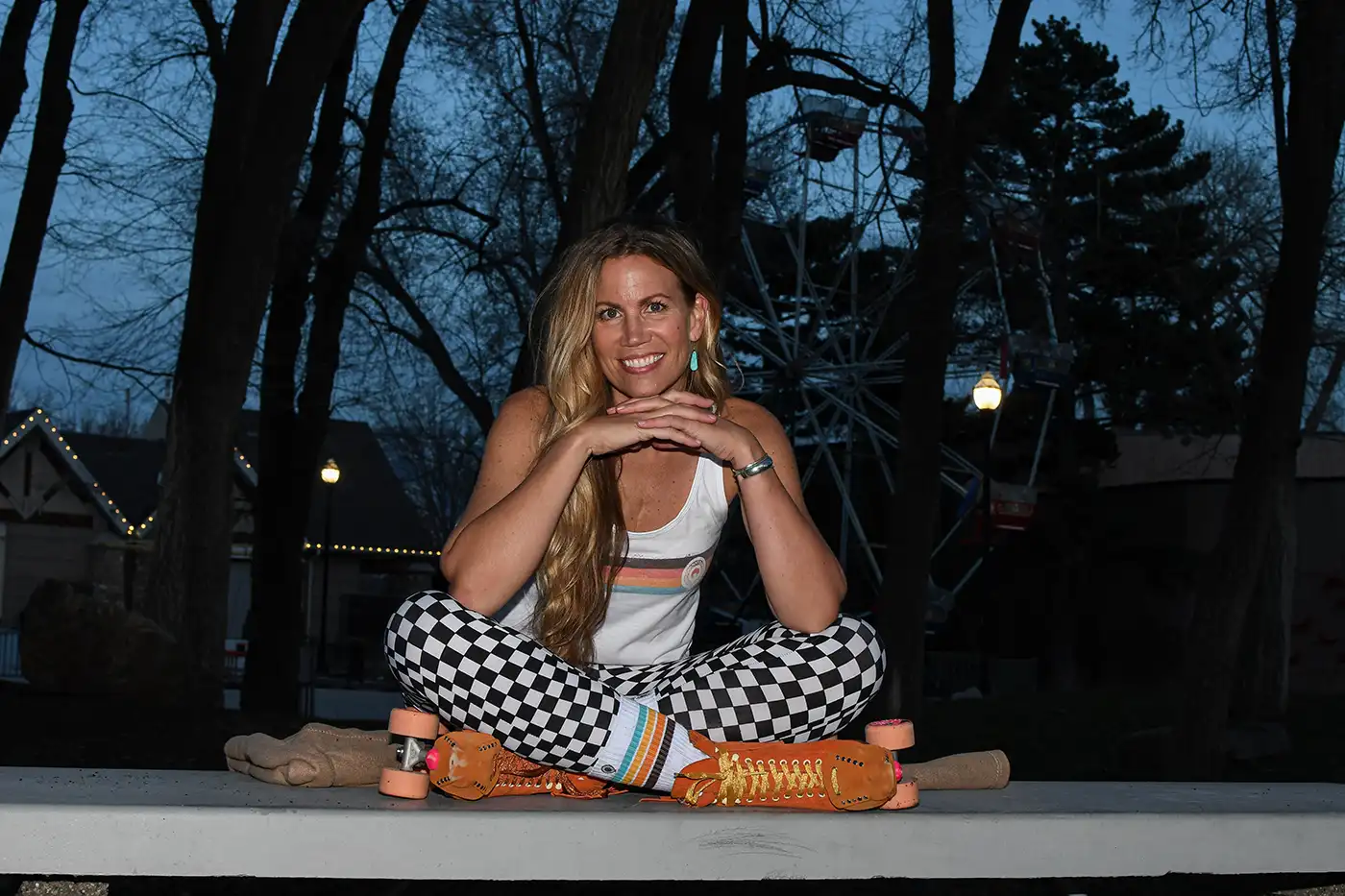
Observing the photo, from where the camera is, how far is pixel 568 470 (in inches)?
114

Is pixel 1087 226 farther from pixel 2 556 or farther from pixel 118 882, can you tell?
pixel 2 556

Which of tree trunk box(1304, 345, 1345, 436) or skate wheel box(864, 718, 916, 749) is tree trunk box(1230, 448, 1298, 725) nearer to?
skate wheel box(864, 718, 916, 749)

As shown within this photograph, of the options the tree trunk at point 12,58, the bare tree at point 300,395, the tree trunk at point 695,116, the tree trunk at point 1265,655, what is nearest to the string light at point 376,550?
the bare tree at point 300,395

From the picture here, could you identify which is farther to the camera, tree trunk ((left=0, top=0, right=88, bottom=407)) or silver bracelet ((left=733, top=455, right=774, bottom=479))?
tree trunk ((left=0, top=0, right=88, bottom=407))

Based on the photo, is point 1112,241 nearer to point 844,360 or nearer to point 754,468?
point 844,360

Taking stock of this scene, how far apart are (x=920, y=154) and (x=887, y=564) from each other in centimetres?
379

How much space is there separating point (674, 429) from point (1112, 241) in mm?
16424

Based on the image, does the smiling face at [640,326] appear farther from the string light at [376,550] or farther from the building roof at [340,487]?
the string light at [376,550]

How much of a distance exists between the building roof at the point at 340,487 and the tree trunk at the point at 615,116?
26.8 m

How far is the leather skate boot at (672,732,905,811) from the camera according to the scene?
8.61 ft

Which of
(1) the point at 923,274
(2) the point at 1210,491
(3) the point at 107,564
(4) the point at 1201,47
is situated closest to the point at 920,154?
(1) the point at 923,274

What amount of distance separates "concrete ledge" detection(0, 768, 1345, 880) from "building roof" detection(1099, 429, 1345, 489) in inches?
1142

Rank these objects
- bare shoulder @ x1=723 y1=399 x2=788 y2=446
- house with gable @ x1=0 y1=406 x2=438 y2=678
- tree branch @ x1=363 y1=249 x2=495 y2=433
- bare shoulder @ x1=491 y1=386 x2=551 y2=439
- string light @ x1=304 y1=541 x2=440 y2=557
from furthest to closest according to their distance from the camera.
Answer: string light @ x1=304 y1=541 x2=440 y2=557 < house with gable @ x1=0 y1=406 x2=438 y2=678 < tree branch @ x1=363 y1=249 x2=495 y2=433 < bare shoulder @ x1=723 y1=399 x2=788 y2=446 < bare shoulder @ x1=491 y1=386 x2=551 y2=439

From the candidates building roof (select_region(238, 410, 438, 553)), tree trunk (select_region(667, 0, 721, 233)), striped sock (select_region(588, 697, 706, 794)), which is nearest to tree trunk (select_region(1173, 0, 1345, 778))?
tree trunk (select_region(667, 0, 721, 233))
